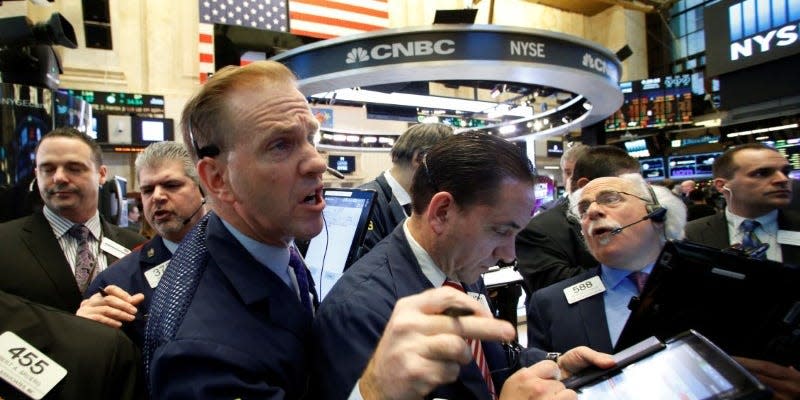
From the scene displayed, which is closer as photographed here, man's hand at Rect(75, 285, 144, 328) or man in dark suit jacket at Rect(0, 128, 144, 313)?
man's hand at Rect(75, 285, 144, 328)

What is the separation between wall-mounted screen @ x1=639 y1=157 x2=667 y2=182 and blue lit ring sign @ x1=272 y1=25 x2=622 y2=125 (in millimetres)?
8415

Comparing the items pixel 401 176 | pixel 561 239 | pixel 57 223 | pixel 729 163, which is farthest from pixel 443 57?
pixel 57 223

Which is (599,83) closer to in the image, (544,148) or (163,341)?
(163,341)

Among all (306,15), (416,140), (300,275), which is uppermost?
(306,15)

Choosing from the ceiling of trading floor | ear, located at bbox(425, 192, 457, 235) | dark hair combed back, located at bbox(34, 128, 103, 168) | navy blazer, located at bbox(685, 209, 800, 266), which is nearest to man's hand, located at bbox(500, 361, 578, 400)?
ear, located at bbox(425, 192, 457, 235)

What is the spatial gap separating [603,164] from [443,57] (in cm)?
173

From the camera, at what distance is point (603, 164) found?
2551 mm

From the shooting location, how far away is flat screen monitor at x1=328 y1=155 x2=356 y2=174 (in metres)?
11.0

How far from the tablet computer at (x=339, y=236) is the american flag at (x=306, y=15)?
543 centimetres

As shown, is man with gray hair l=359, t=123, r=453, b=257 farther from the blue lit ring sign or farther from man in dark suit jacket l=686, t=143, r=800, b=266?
man in dark suit jacket l=686, t=143, r=800, b=266

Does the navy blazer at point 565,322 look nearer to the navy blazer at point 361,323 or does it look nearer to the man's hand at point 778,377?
the man's hand at point 778,377

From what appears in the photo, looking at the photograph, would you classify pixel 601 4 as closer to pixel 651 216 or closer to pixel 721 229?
pixel 721 229

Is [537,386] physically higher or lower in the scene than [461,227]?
lower

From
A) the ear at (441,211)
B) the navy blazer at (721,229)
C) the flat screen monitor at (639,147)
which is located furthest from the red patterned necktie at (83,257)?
the flat screen monitor at (639,147)
